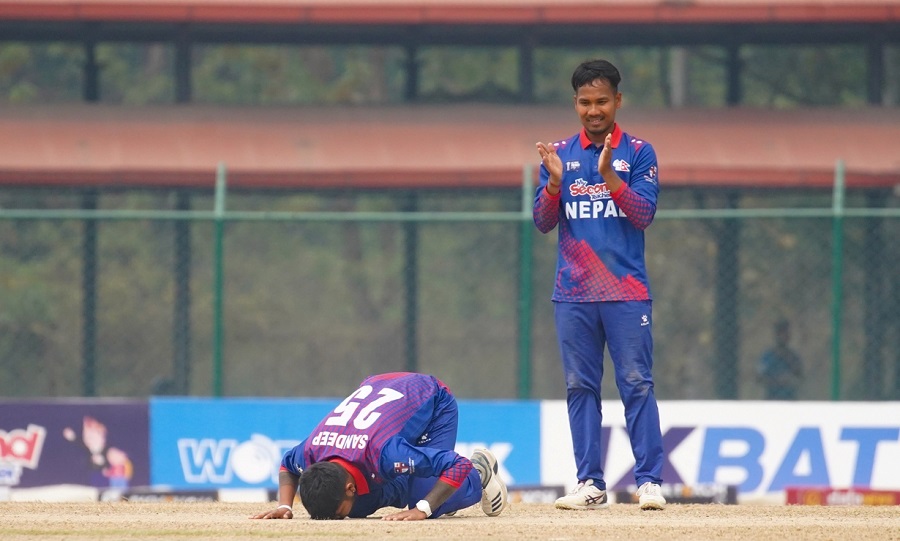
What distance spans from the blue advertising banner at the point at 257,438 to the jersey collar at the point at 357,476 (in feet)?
13.2

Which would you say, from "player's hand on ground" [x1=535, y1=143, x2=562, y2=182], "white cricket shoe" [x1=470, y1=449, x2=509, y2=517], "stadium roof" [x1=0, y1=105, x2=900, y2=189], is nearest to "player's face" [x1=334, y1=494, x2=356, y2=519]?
"white cricket shoe" [x1=470, y1=449, x2=509, y2=517]

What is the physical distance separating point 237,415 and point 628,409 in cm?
448

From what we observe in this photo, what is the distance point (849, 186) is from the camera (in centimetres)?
1331

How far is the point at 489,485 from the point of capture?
7113 mm

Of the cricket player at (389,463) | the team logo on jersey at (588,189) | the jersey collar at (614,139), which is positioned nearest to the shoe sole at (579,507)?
the cricket player at (389,463)

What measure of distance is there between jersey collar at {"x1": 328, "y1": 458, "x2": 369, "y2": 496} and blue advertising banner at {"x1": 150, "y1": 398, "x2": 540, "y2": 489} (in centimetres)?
403

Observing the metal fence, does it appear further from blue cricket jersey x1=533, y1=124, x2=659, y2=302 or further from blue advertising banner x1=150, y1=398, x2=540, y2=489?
blue cricket jersey x1=533, y1=124, x2=659, y2=302

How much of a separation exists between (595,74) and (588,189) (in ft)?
1.77

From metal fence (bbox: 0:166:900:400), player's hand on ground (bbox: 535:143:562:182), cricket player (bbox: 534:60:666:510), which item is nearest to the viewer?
player's hand on ground (bbox: 535:143:562:182)

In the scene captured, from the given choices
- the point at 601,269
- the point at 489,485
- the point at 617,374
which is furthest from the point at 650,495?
the point at 601,269

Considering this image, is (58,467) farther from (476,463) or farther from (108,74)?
(108,74)

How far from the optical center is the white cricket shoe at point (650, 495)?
7.02 m

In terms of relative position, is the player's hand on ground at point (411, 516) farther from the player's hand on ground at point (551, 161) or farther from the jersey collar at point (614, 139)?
the jersey collar at point (614, 139)

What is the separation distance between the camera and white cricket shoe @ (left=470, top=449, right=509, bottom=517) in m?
7.08
